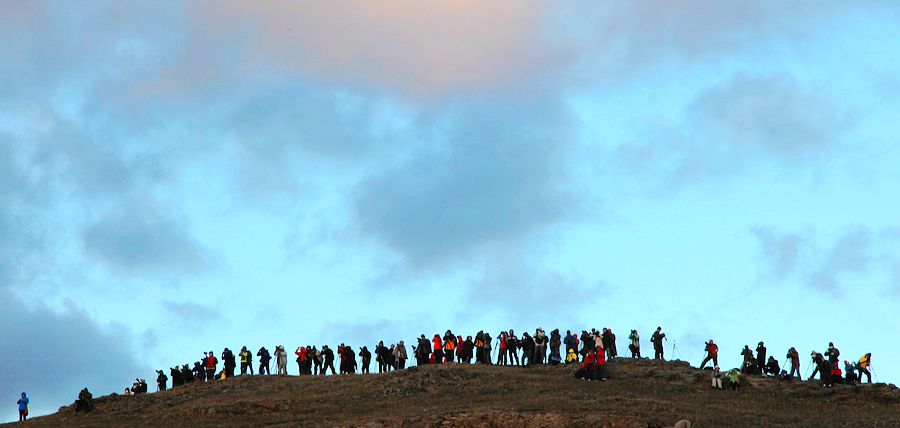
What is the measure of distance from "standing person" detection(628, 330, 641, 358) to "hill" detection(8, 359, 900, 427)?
2379mm

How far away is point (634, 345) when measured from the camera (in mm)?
63750

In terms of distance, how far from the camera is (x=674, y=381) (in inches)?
2235

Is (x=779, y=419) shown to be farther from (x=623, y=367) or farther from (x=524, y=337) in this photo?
(x=524, y=337)

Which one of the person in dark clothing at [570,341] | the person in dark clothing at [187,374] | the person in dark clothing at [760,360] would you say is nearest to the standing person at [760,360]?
the person in dark clothing at [760,360]

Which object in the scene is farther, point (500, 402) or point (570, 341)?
point (570, 341)

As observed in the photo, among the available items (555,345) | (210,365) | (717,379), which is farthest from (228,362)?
(717,379)

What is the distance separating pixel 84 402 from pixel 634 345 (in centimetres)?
2798

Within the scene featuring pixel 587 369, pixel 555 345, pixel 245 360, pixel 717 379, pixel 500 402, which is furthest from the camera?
pixel 245 360

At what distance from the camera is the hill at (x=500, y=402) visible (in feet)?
155

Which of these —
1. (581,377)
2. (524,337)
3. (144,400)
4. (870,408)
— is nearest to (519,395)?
(581,377)

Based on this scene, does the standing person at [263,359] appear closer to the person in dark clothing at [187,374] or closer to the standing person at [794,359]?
the person in dark clothing at [187,374]

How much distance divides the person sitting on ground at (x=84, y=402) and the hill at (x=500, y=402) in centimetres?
44

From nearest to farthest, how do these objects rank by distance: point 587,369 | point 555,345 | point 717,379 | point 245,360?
point 717,379, point 587,369, point 555,345, point 245,360

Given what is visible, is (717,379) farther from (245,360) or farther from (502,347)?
(245,360)
